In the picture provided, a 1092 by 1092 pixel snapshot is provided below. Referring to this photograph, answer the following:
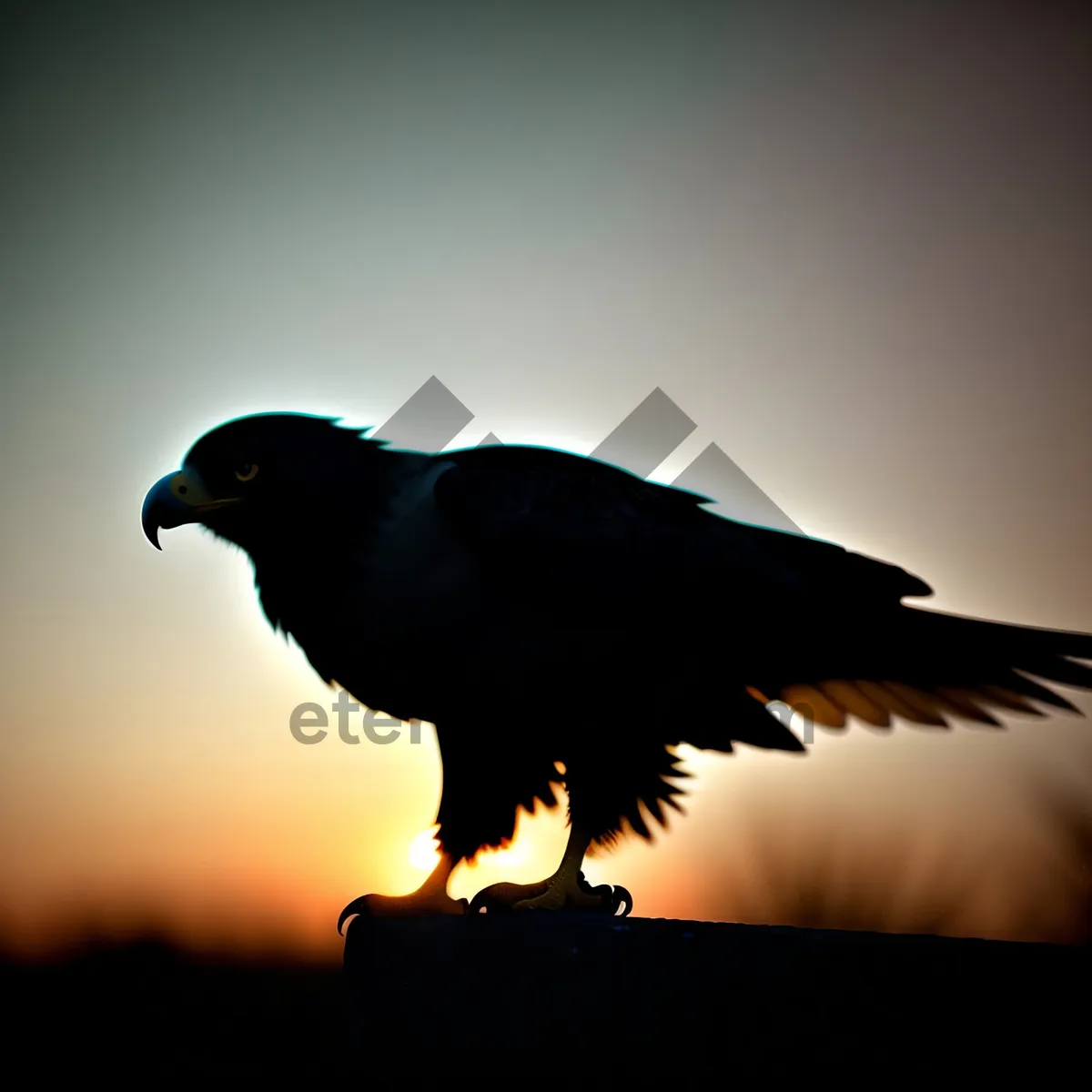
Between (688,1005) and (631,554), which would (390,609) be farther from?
(688,1005)

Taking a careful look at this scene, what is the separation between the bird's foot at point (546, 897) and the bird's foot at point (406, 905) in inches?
2.9

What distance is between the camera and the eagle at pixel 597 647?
2004mm

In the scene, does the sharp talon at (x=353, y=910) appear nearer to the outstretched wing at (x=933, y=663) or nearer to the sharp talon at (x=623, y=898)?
the sharp talon at (x=623, y=898)

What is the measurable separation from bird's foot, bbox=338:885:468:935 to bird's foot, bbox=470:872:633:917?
73mm

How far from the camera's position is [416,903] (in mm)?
1980

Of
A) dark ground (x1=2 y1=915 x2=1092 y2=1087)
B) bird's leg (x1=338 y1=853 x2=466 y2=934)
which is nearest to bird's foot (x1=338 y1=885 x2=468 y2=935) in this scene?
bird's leg (x1=338 y1=853 x2=466 y2=934)

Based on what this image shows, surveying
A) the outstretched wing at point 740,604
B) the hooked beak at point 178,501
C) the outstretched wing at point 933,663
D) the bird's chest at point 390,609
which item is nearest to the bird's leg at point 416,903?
the bird's chest at point 390,609

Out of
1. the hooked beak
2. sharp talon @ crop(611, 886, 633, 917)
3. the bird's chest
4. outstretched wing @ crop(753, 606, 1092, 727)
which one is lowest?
sharp talon @ crop(611, 886, 633, 917)

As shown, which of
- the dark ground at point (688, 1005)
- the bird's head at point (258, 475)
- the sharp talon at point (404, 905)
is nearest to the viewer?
the dark ground at point (688, 1005)

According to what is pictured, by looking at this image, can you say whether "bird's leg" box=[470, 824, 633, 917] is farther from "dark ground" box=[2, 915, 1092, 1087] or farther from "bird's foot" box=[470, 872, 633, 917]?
"dark ground" box=[2, 915, 1092, 1087]

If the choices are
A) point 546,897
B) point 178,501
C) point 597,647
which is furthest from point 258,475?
A: point 546,897

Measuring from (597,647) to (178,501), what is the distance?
1.35 metres

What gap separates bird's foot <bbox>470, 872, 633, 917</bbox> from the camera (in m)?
1.97

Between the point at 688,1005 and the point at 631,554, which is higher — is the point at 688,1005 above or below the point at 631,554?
below
